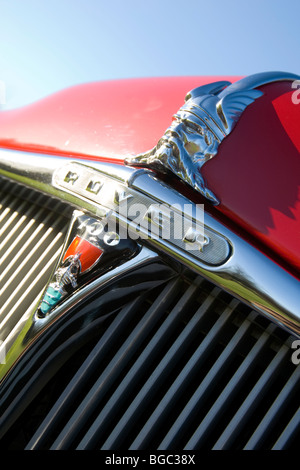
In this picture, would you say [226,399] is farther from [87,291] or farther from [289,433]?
[87,291]

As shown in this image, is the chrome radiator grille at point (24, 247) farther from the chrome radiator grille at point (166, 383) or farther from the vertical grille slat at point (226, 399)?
the vertical grille slat at point (226, 399)

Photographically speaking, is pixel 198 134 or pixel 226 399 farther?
pixel 198 134

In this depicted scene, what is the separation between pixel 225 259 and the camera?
135cm

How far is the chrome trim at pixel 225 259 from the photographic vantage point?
1276 mm

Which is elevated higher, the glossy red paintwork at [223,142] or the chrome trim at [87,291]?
the glossy red paintwork at [223,142]

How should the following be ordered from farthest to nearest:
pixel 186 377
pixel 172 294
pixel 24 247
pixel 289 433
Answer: pixel 24 247, pixel 172 294, pixel 186 377, pixel 289 433

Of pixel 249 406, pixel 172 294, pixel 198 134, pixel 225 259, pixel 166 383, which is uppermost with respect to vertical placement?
pixel 198 134

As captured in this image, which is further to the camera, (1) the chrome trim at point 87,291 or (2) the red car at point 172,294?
(1) the chrome trim at point 87,291

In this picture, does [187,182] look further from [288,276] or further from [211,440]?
[211,440]

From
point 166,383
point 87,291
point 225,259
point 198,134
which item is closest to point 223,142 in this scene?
point 198,134

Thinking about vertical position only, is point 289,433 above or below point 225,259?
below

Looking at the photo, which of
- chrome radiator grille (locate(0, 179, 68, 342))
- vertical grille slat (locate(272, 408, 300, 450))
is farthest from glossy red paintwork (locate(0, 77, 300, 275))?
vertical grille slat (locate(272, 408, 300, 450))

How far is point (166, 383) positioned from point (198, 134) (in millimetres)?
749

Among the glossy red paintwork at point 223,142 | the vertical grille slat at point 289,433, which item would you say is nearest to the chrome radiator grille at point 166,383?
the vertical grille slat at point 289,433
